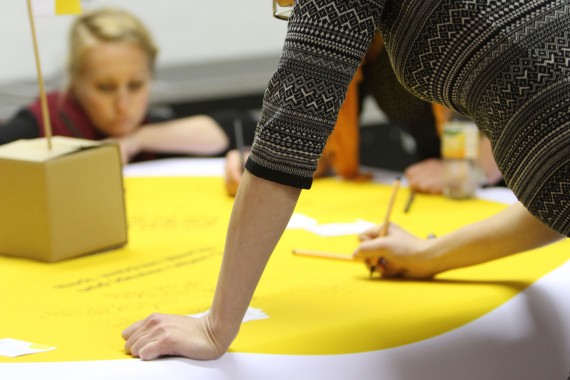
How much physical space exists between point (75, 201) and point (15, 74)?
1676mm

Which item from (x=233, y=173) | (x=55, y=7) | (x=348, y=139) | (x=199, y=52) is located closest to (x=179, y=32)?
(x=199, y=52)

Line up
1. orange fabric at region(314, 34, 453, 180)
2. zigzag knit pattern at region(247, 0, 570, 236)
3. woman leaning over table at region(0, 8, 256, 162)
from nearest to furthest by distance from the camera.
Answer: zigzag knit pattern at region(247, 0, 570, 236) → orange fabric at region(314, 34, 453, 180) → woman leaning over table at region(0, 8, 256, 162)

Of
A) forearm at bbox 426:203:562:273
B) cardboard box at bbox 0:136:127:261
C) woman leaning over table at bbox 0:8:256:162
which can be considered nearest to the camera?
forearm at bbox 426:203:562:273

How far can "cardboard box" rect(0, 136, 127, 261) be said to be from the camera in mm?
1370

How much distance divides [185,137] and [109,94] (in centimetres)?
24

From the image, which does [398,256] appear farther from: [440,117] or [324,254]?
[440,117]

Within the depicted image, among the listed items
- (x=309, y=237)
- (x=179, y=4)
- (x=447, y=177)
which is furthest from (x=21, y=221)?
(x=179, y=4)

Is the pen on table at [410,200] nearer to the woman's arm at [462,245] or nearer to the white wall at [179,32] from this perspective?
the woman's arm at [462,245]

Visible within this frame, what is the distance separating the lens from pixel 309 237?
1502 mm

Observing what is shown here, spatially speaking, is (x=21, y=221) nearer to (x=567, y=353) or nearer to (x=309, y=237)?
(x=309, y=237)

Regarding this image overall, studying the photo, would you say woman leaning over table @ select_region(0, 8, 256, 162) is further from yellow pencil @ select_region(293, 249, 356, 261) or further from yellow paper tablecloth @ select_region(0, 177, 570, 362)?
yellow pencil @ select_region(293, 249, 356, 261)

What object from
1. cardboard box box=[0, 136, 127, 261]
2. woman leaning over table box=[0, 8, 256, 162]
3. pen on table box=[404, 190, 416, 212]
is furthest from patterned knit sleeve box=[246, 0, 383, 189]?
woman leaning over table box=[0, 8, 256, 162]

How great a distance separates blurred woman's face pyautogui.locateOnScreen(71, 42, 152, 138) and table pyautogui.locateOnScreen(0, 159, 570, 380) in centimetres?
135

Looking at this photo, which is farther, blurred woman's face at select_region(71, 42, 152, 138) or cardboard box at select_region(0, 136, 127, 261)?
blurred woman's face at select_region(71, 42, 152, 138)
